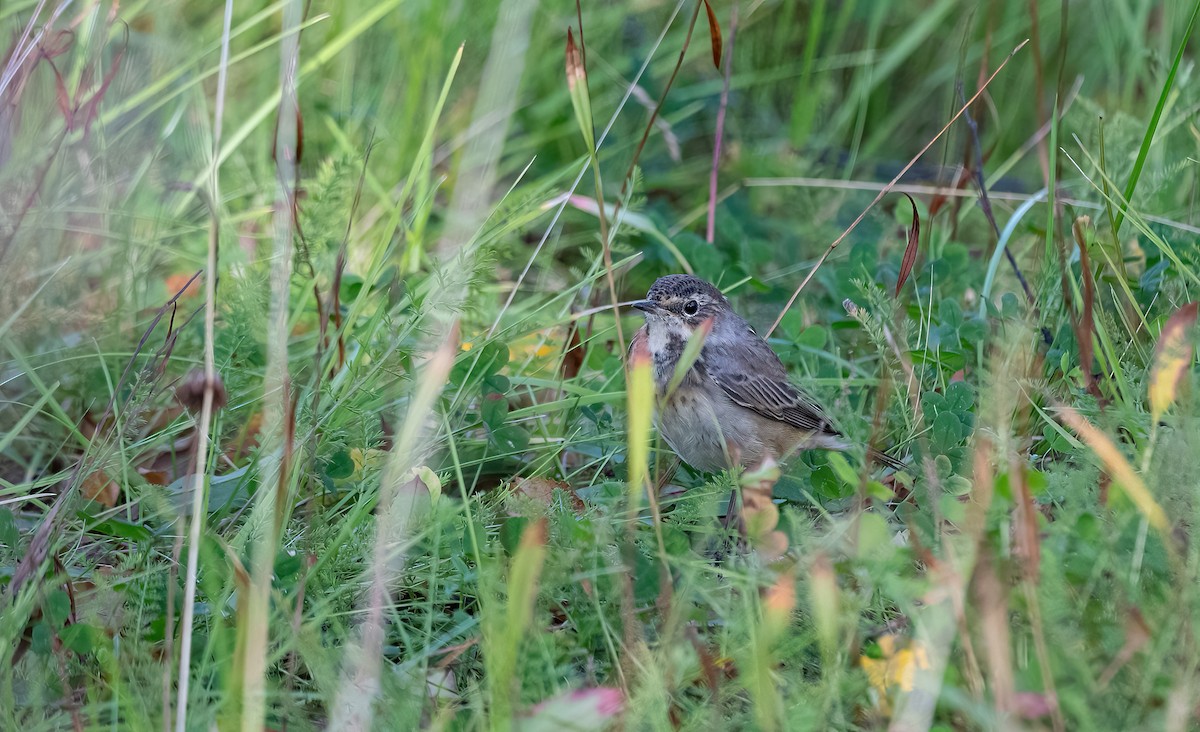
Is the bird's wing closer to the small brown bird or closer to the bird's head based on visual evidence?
the small brown bird

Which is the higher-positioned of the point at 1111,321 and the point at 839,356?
the point at 1111,321

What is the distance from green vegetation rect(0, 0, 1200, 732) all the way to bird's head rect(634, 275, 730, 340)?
29cm

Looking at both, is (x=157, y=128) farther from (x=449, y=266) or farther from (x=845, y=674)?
(x=845, y=674)

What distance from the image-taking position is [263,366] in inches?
161

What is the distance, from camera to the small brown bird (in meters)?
4.26

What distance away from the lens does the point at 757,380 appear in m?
4.34

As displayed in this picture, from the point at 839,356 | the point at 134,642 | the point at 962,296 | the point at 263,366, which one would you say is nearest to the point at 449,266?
the point at 263,366

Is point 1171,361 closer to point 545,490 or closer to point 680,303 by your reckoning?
point 545,490

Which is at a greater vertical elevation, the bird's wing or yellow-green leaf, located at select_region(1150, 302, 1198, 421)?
yellow-green leaf, located at select_region(1150, 302, 1198, 421)

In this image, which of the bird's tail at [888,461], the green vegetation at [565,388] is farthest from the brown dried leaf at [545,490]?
the bird's tail at [888,461]

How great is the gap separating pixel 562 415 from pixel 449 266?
2.59 feet

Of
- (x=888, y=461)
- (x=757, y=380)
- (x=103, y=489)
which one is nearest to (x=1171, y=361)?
(x=888, y=461)

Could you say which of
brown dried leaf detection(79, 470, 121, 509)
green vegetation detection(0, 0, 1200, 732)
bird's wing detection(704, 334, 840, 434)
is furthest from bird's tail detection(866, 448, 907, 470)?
brown dried leaf detection(79, 470, 121, 509)

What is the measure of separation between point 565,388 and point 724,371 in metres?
0.66
